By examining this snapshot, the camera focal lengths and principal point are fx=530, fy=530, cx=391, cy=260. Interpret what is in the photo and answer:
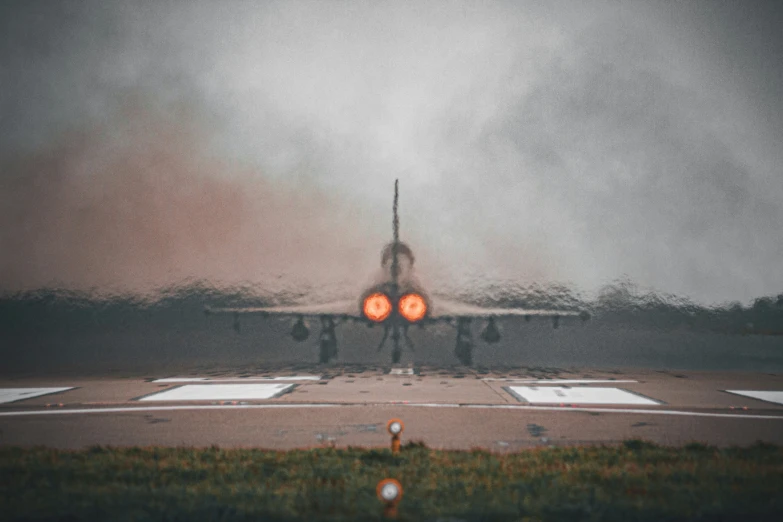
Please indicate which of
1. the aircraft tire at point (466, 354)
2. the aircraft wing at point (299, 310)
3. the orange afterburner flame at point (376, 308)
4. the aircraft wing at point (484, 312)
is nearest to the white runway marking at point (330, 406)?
the orange afterburner flame at point (376, 308)

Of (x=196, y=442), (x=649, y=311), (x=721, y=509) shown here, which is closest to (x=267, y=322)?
(x=649, y=311)

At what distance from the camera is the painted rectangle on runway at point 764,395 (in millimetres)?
13911

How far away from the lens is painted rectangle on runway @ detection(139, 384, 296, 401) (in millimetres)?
14273

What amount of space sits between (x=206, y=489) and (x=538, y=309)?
2523cm

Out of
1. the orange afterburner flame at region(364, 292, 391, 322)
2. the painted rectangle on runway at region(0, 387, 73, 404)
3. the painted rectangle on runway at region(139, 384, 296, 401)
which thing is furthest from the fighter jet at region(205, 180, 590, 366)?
the painted rectangle on runway at region(0, 387, 73, 404)

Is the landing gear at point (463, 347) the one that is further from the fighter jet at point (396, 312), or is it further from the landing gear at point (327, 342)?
the landing gear at point (327, 342)

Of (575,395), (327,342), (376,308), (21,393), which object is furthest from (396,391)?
(327,342)

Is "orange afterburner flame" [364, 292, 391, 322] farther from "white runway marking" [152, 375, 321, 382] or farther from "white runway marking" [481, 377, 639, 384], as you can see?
"white runway marking" [481, 377, 639, 384]

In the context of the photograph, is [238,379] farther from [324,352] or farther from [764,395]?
[764,395]

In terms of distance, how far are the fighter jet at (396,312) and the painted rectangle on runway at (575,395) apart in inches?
329

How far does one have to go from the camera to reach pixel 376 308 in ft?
A: 79.5

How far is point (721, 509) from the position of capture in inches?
197

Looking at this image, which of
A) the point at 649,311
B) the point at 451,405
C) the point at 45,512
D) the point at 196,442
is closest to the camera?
the point at 45,512

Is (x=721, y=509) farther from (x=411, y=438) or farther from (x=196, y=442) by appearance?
(x=196, y=442)
